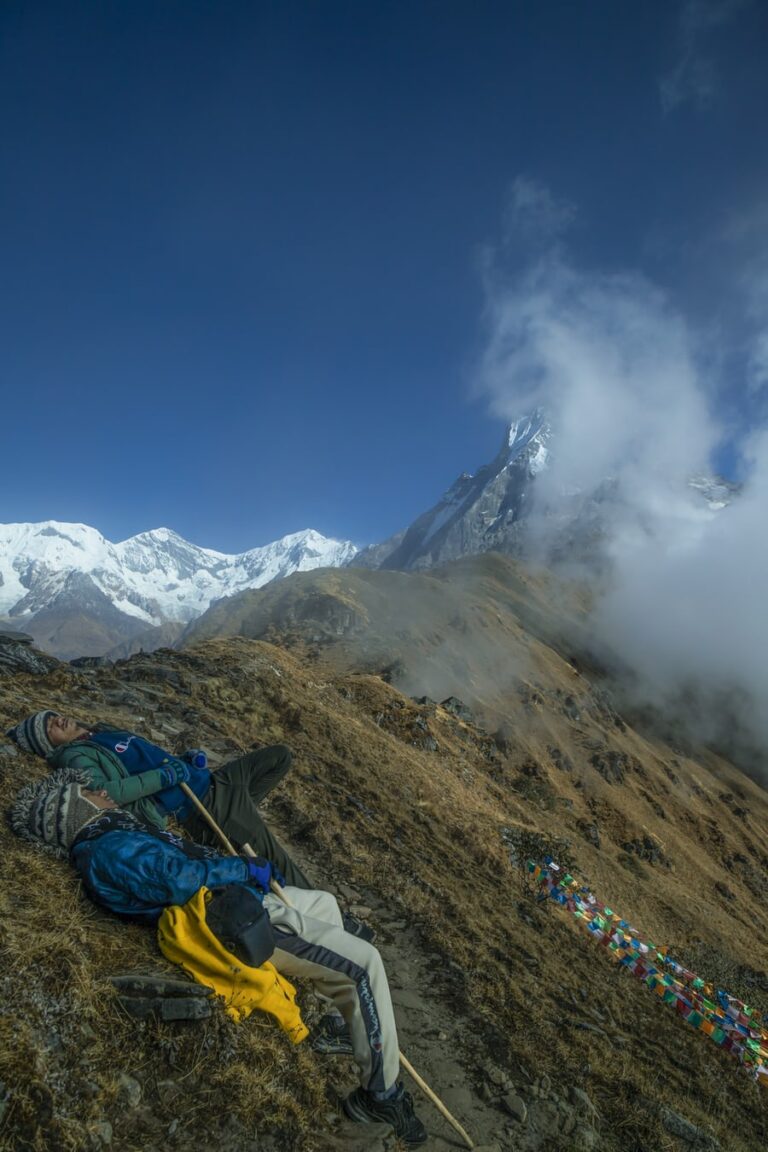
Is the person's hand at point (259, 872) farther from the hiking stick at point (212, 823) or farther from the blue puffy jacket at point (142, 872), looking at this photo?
the hiking stick at point (212, 823)

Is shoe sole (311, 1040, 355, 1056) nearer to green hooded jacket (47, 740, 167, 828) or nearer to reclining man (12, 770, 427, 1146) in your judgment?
reclining man (12, 770, 427, 1146)

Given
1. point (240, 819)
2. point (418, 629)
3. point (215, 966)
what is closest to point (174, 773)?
point (240, 819)

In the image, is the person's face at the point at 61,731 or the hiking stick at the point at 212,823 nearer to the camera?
the hiking stick at the point at 212,823

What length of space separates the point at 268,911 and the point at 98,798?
6.10ft

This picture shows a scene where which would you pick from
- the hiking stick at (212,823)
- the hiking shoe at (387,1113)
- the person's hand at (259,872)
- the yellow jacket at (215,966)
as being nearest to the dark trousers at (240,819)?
the hiking stick at (212,823)

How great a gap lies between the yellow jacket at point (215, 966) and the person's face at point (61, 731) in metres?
3.04

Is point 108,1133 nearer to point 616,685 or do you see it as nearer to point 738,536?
point 616,685

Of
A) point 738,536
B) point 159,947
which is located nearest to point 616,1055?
point 159,947

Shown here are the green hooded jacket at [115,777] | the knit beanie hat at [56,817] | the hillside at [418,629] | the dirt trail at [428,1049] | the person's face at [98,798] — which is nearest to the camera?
the dirt trail at [428,1049]

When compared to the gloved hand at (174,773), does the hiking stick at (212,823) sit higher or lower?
lower

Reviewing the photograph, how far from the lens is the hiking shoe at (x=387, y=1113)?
420 cm

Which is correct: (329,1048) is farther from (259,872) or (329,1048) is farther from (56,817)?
(56,817)

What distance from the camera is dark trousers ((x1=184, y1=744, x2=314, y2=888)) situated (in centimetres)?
664

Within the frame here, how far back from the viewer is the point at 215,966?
4.14 meters
